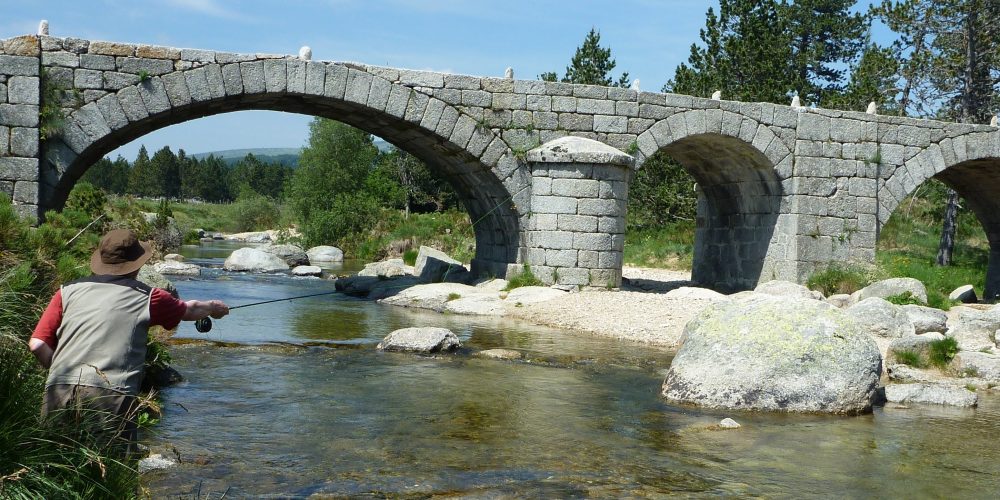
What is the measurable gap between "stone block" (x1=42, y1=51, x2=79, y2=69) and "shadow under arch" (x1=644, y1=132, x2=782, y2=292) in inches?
352

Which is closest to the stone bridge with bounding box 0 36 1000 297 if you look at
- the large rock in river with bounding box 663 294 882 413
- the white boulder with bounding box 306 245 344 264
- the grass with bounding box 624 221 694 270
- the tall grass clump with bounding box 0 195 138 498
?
the grass with bounding box 624 221 694 270

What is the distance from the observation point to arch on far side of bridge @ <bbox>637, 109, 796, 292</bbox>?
15281 millimetres

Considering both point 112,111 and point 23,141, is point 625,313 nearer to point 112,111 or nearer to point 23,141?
point 112,111

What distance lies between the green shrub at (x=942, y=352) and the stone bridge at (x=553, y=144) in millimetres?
6145

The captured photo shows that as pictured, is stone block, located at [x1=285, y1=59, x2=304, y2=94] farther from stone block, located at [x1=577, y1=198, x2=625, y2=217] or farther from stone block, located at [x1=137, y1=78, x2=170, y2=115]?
stone block, located at [x1=577, y1=198, x2=625, y2=217]

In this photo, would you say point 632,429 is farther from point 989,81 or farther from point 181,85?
point 989,81

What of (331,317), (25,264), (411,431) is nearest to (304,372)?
(411,431)

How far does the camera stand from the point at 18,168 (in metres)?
12.0

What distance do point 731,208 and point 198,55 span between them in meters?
10.6

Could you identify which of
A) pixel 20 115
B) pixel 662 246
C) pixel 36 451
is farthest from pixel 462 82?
pixel 662 246

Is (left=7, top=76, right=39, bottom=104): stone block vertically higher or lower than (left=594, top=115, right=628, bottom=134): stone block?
lower

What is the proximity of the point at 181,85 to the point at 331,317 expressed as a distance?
3.79 metres

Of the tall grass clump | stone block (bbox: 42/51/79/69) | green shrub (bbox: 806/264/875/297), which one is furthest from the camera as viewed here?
green shrub (bbox: 806/264/875/297)

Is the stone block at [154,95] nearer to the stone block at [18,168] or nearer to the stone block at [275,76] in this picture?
the stone block at [275,76]
